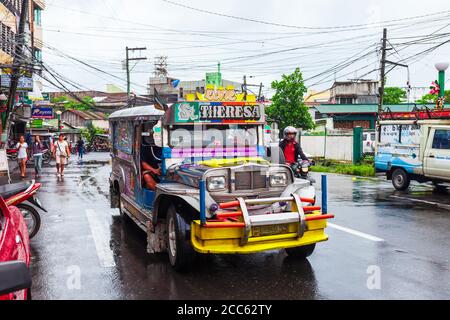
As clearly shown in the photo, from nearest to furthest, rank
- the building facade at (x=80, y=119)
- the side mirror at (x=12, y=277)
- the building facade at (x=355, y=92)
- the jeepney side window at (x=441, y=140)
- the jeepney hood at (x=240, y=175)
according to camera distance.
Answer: the side mirror at (x=12, y=277)
the jeepney hood at (x=240, y=175)
the jeepney side window at (x=441, y=140)
the building facade at (x=355, y=92)
the building facade at (x=80, y=119)

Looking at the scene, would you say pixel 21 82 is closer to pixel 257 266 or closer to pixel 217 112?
pixel 217 112

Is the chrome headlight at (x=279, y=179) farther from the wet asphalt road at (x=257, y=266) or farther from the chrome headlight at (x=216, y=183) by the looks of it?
the wet asphalt road at (x=257, y=266)

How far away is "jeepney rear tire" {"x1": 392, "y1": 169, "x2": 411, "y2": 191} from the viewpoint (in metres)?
14.8

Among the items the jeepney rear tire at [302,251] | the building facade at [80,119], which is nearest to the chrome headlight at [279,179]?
the jeepney rear tire at [302,251]

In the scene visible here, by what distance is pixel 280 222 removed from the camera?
5.66m

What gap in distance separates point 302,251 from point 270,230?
1.17 metres

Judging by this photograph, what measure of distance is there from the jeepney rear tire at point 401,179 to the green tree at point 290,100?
21.3 meters

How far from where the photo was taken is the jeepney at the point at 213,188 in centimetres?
559

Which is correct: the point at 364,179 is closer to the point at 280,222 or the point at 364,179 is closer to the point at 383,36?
the point at 383,36

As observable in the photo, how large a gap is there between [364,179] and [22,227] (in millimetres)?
16184

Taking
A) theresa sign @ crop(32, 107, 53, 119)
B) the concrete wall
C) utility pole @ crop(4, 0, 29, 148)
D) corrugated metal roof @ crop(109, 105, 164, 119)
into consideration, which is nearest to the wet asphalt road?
corrugated metal roof @ crop(109, 105, 164, 119)

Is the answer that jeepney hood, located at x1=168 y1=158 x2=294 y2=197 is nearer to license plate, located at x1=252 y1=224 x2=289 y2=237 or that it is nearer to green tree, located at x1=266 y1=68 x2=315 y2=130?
license plate, located at x1=252 y1=224 x2=289 y2=237

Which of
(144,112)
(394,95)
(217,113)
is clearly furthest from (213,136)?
(394,95)

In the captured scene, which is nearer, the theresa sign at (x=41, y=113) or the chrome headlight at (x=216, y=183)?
the chrome headlight at (x=216, y=183)
